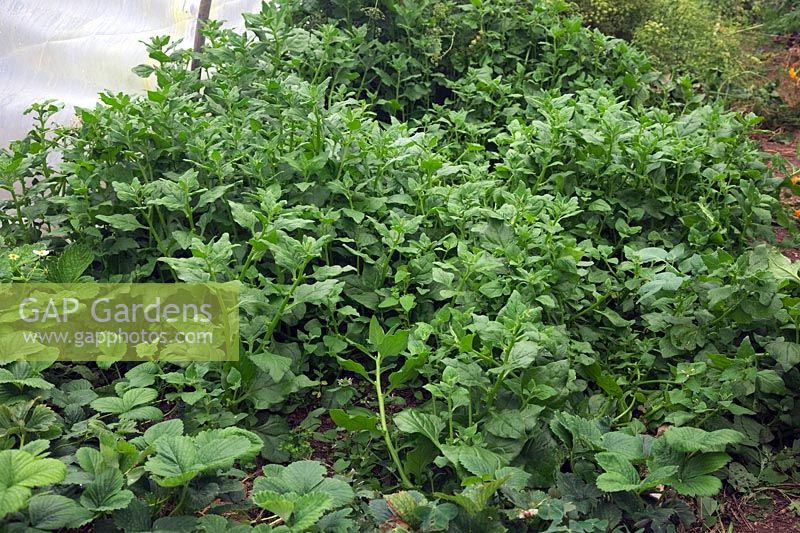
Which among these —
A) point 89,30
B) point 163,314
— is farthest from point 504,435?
point 89,30

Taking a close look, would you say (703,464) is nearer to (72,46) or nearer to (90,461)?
(90,461)

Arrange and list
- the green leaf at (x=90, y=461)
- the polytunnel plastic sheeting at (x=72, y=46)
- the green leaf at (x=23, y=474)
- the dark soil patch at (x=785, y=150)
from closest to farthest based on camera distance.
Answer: the green leaf at (x=23, y=474)
the green leaf at (x=90, y=461)
the polytunnel plastic sheeting at (x=72, y=46)
the dark soil patch at (x=785, y=150)

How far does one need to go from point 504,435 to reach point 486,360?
23 cm

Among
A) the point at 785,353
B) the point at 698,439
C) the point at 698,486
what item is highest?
the point at 785,353

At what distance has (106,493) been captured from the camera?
73.0 inches

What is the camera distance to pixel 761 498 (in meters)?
2.45

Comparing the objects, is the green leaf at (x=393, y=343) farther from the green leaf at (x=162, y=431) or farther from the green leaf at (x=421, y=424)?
the green leaf at (x=162, y=431)

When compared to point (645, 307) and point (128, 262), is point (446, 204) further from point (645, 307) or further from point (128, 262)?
point (128, 262)

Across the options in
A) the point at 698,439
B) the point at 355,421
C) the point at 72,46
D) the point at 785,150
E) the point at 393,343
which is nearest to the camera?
the point at 698,439

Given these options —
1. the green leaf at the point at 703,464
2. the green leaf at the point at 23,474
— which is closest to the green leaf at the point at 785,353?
the green leaf at the point at 703,464

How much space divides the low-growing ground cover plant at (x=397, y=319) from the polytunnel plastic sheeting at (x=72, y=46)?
73 centimetres

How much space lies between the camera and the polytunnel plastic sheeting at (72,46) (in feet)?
12.8

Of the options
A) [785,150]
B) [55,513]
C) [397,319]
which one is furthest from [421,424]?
[785,150]

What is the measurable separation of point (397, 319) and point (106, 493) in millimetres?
1275
